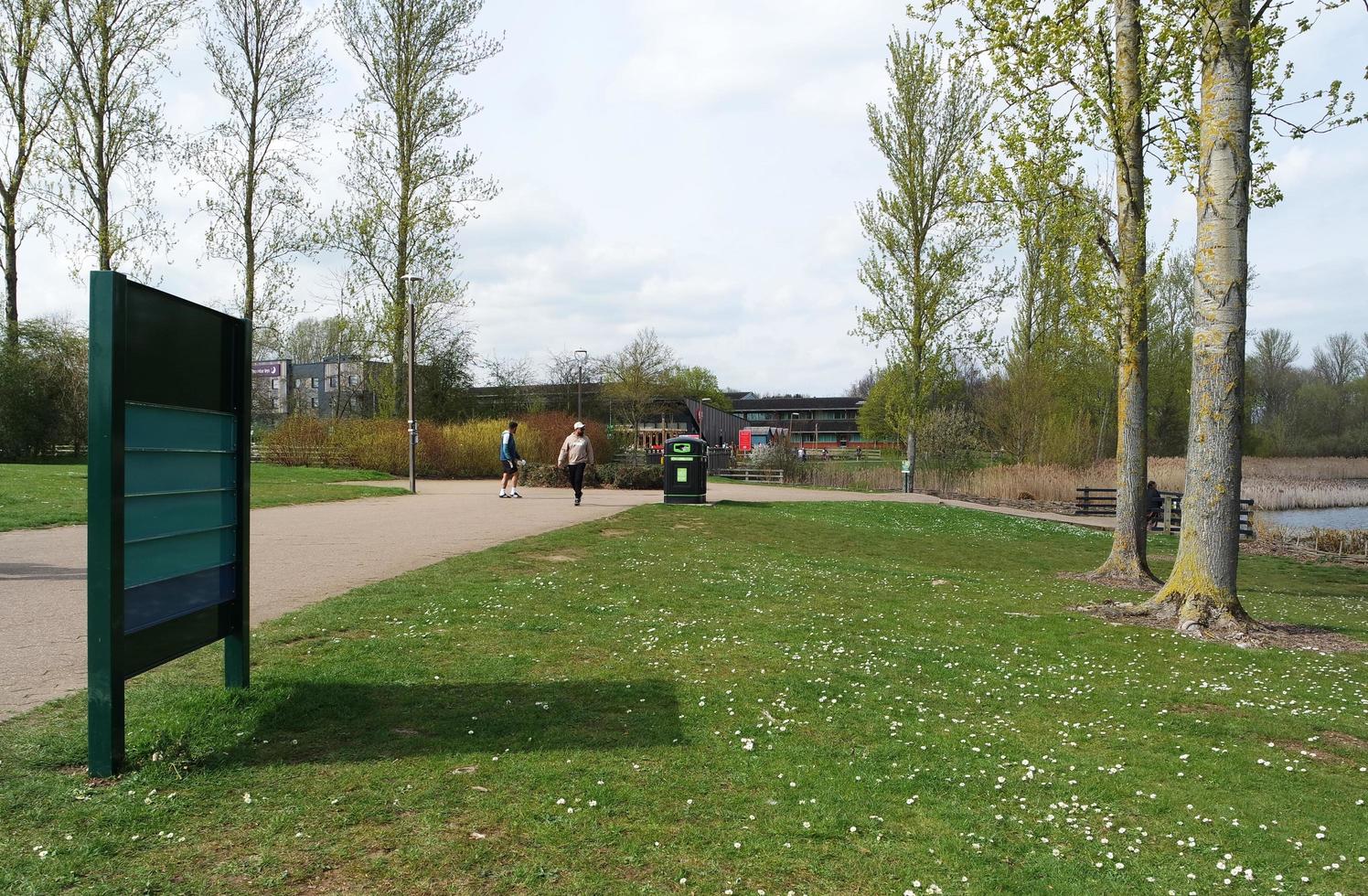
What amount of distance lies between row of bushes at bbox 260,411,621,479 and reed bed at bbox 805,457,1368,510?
478 inches

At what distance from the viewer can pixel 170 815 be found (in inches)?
136

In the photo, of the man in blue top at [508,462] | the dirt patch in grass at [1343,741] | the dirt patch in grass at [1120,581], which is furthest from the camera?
the man in blue top at [508,462]

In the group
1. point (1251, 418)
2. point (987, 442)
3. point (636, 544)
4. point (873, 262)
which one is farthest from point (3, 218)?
point (1251, 418)

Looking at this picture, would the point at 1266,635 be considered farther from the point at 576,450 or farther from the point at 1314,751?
the point at 576,450

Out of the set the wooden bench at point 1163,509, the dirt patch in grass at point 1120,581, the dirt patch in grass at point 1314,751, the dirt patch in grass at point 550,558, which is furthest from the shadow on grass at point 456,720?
the wooden bench at point 1163,509

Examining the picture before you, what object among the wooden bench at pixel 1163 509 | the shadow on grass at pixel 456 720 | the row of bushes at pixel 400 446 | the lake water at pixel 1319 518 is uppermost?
the row of bushes at pixel 400 446

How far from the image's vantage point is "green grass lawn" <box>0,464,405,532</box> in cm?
1288

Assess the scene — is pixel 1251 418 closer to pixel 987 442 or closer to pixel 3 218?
pixel 987 442

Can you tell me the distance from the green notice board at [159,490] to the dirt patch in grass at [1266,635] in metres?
7.55

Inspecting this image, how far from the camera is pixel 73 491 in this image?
55.2 ft

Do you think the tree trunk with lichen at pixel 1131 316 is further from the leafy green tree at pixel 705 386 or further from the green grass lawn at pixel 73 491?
the leafy green tree at pixel 705 386

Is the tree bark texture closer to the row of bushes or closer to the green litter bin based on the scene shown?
the row of bushes

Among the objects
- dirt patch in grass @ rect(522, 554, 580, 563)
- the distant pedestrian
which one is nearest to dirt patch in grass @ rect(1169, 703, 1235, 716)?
dirt patch in grass @ rect(522, 554, 580, 563)

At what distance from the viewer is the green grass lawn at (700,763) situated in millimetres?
3158
